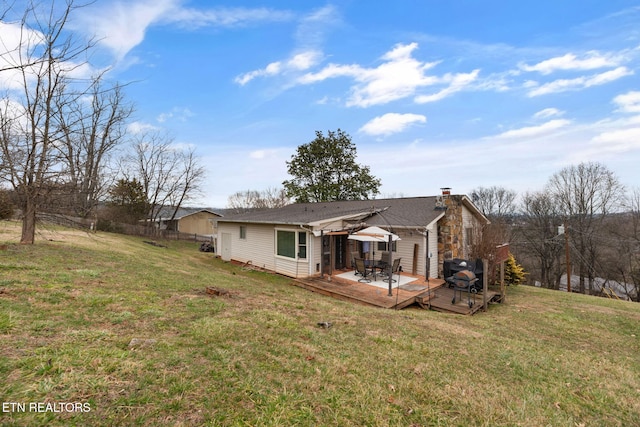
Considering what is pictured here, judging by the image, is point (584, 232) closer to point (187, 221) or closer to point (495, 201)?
point (495, 201)

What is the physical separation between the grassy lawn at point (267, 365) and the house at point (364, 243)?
18.6 ft

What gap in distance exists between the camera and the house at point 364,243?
12.0m

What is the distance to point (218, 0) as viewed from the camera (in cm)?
874

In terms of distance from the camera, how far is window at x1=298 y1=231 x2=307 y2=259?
12.0 meters

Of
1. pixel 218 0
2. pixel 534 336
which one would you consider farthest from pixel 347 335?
pixel 218 0

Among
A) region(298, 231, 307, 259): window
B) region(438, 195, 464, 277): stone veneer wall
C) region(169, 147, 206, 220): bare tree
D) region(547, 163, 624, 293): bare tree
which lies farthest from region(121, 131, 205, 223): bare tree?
region(547, 163, 624, 293): bare tree

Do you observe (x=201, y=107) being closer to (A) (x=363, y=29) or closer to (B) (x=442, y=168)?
(A) (x=363, y=29)

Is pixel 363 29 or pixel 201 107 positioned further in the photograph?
pixel 201 107

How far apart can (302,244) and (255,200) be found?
45425 mm

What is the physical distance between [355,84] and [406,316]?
12.7 metres

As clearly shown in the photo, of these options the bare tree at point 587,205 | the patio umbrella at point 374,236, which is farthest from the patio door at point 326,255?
the bare tree at point 587,205

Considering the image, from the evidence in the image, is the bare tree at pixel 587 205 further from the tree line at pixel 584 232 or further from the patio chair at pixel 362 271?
the patio chair at pixel 362 271

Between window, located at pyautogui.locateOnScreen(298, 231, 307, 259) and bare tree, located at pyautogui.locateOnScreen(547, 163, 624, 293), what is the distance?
2639 cm

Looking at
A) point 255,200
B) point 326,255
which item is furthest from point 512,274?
point 255,200
